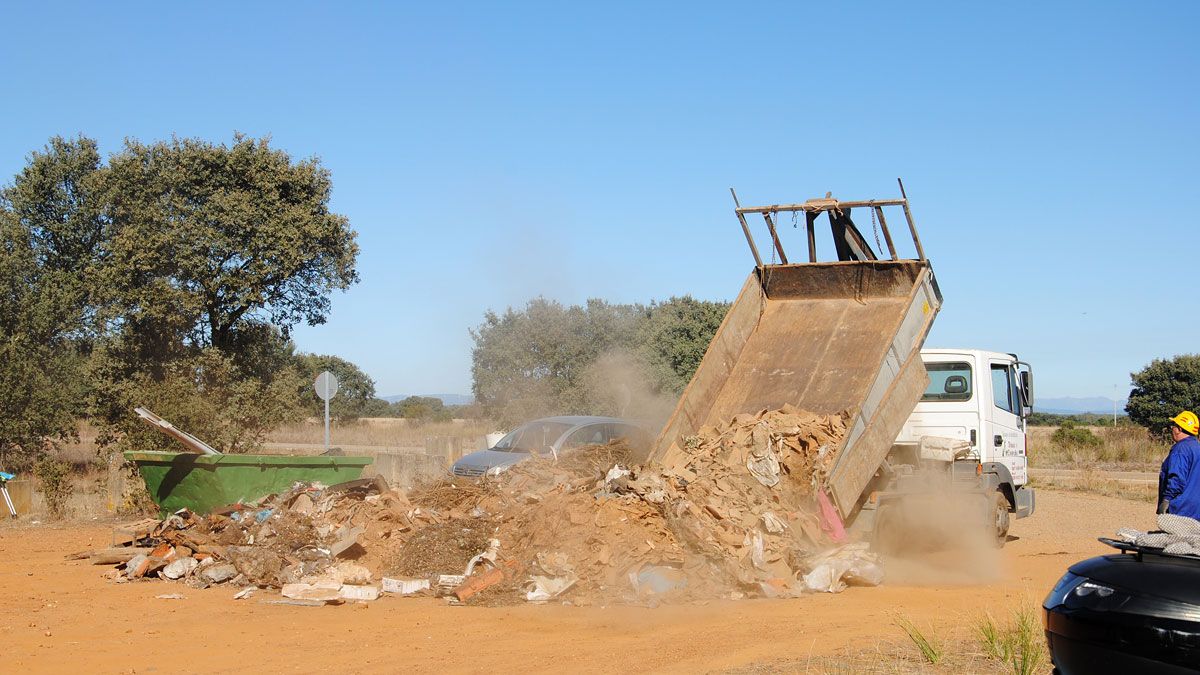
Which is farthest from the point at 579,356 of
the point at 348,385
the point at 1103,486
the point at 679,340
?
the point at 348,385

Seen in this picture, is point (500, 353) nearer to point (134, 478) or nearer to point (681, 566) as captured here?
point (134, 478)

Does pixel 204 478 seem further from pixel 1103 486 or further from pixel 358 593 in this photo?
pixel 1103 486

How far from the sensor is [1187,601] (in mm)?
4602

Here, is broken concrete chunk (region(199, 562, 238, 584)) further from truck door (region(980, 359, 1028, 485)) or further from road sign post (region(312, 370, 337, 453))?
truck door (region(980, 359, 1028, 485))

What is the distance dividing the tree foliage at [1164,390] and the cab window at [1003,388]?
36890 mm

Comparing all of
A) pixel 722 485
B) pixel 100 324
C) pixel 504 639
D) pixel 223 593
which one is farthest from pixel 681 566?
pixel 100 324

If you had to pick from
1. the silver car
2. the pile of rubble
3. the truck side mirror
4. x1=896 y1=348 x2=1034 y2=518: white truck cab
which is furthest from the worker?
the silver car

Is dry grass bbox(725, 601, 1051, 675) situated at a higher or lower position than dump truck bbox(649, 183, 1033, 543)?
lower

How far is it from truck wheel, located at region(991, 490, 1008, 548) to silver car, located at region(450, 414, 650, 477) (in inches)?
194

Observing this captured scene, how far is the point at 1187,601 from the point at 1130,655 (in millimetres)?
347

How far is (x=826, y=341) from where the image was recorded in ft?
42.0

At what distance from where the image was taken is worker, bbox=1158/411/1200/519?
290 inches

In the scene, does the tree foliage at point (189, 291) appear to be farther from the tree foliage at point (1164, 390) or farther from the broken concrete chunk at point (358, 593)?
the tree foliage at point (1164, 390)

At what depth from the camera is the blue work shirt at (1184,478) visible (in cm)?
736
